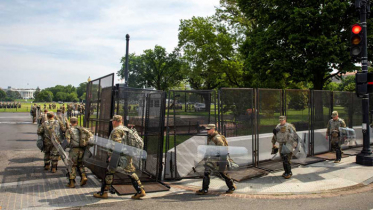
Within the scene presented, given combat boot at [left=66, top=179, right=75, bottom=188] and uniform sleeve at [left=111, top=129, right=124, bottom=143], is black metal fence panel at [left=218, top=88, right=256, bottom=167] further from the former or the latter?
combat boot at [left=66, top=179, right=75, bottom=188]

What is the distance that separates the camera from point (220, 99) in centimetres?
846

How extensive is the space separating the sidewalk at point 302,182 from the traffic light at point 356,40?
3746 mm

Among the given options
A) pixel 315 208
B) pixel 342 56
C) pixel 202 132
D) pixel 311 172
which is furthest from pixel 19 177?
pixel 342 56

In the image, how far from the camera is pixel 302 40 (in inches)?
779

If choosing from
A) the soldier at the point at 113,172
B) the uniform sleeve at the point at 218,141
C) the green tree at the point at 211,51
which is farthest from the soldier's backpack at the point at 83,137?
the green tree at the point at 211,51

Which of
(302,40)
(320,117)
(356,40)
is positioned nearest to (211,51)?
(302,40)

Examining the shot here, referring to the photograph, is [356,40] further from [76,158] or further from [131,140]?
[76,158]

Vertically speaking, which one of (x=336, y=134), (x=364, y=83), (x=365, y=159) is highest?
(x=364, y=83)

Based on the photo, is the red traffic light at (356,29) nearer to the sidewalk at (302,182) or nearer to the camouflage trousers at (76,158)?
the sidewalk at (302,182)

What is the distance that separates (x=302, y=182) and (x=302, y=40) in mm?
14482

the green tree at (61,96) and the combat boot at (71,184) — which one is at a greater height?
the green tree at (61,96)

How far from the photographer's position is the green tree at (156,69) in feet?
189

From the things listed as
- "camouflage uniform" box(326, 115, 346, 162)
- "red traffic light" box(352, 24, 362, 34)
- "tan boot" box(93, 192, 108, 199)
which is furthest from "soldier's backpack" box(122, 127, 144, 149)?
"red traffic light" box(352, 24, 362, 34)

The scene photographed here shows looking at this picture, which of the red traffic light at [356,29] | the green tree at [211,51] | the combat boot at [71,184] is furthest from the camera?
the green tree at [211,51]
